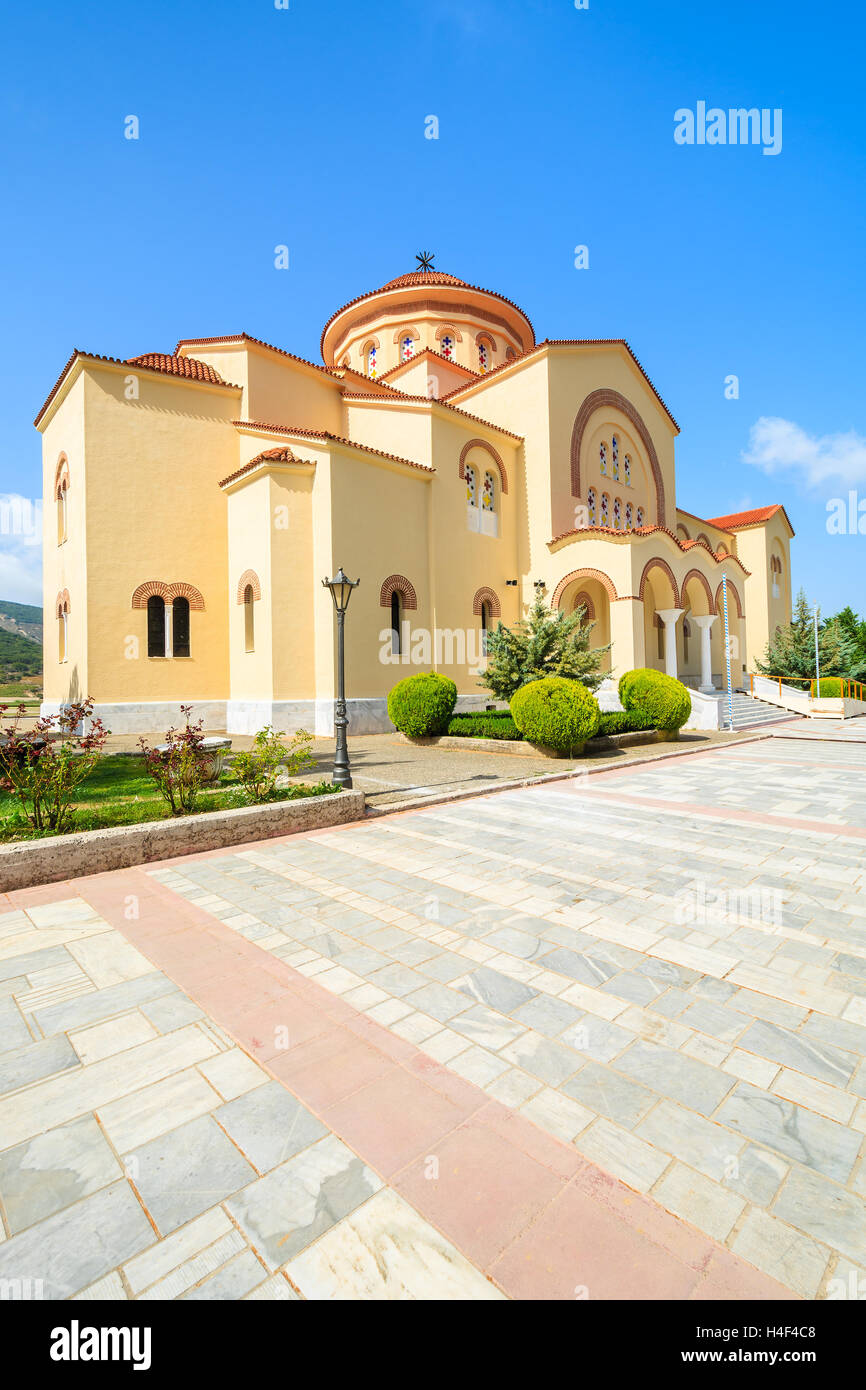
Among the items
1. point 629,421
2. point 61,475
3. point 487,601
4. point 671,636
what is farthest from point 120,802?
point 629,421

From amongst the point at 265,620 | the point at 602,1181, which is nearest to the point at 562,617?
the point at 265,620

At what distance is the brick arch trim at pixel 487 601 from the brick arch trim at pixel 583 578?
184cm

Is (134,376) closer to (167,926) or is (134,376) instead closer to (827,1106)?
(167,926)

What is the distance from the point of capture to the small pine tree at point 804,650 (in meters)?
26.6

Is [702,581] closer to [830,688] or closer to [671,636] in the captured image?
[671,636]

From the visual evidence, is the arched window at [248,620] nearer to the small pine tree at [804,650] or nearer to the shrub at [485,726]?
the shrub at [485,726]

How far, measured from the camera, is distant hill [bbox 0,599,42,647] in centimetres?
9128

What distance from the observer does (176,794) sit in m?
7.08

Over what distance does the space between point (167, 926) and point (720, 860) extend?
15.0ft

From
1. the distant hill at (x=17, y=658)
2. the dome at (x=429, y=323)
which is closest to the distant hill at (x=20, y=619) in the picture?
the distant hill at (x=17, y=658)

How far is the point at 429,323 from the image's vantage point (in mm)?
24906

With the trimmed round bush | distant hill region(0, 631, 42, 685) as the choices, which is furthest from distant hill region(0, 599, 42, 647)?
the trimmed round bush

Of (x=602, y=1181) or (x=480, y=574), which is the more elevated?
(x=480, y=574)
